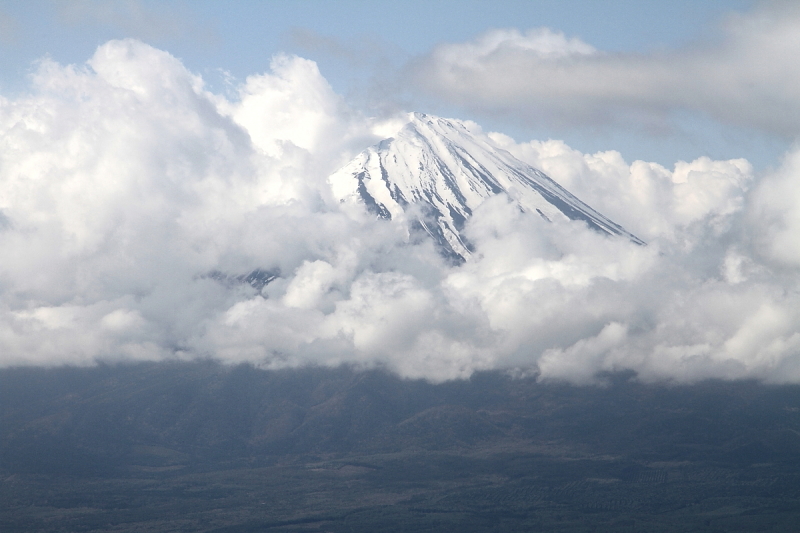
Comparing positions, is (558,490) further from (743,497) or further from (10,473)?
(10,473)

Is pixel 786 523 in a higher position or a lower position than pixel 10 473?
lower

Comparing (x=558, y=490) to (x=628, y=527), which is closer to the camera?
(x=628, y=527)

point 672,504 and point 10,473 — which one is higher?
point 10,473

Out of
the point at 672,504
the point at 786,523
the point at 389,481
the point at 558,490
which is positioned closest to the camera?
the point at 786,523

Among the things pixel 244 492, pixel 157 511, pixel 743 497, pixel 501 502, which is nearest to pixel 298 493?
pixel 244 492

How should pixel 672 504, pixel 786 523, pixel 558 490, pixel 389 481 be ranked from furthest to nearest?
1. pixel 389 481
2. pixel 558 490
3. pixel 672 504
4. pixel 786 523

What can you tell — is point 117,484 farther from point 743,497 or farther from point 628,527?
point 743,497

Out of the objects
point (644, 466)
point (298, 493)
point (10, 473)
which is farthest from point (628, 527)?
point (10, 473)

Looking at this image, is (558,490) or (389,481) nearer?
(558,490)

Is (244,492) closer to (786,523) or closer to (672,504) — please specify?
(672,504)
